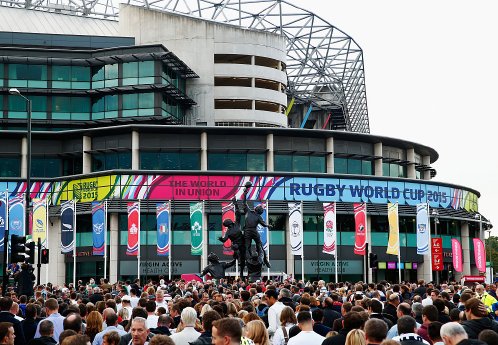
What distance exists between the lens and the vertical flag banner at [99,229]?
66.2m

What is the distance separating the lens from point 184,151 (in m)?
80.8

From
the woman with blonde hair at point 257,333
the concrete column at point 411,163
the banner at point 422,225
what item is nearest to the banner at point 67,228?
the banner at point 422,225

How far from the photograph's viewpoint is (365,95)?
437ft

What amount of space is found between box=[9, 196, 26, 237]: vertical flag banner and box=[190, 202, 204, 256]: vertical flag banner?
530 inches

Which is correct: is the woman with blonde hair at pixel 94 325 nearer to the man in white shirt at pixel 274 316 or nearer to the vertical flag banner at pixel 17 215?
the man in white shirt at pixel 274 316

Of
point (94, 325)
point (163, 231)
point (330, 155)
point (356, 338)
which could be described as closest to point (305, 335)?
point (356, 338)

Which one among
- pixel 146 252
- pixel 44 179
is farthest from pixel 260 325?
pixel 44 179

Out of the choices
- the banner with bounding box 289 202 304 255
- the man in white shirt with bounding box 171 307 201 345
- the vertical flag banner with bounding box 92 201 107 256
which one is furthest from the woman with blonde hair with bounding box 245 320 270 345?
the vertical flag banner with bounding box 92 201 107 256

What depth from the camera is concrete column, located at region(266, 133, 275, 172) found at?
80.8 m

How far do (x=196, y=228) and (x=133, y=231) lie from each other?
511 cm

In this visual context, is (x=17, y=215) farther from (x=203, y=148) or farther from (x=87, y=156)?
(x=203, y=148)

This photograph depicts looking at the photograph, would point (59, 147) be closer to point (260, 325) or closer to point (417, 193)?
point (417, 193)

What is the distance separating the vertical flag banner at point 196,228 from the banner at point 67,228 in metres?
9.78

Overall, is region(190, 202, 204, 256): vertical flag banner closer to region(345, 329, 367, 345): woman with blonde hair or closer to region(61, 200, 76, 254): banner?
region(61, 200, 76, 254): banner
